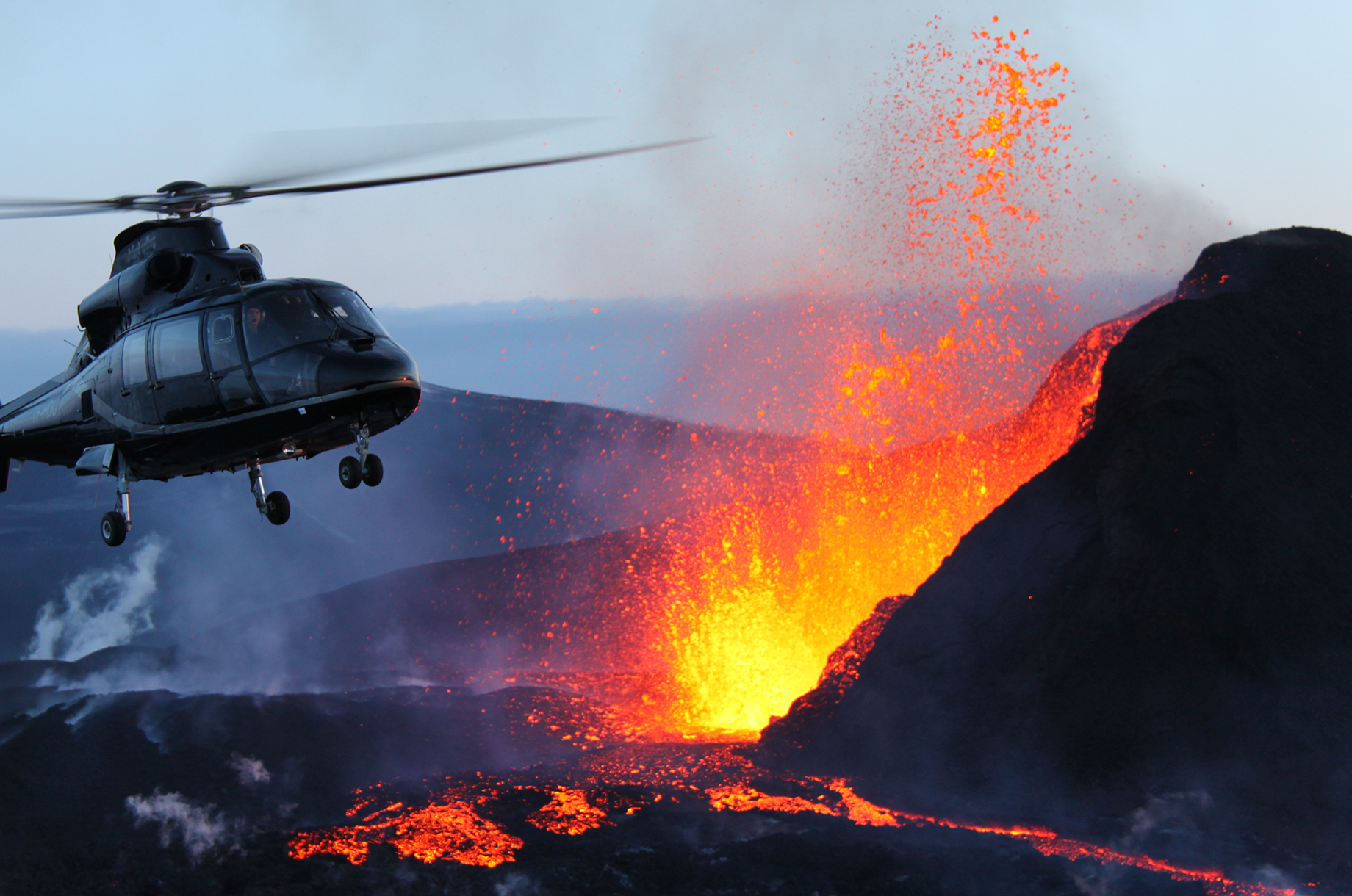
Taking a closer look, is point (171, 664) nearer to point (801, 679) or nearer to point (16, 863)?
point (16, 863)

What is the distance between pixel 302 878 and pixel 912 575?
586 inches

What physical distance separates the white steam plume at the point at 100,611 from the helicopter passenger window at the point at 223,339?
8907cm

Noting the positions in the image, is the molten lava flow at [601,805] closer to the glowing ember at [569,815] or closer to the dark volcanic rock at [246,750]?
the glowing ember at [569,815]

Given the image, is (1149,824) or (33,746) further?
(33,746)

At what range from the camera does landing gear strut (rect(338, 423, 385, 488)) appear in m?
10.7

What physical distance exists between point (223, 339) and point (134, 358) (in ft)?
6.48

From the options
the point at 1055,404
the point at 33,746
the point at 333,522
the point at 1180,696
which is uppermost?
the point at 333,522

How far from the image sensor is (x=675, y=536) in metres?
41.1

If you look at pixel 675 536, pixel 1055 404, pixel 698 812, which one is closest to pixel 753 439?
pixel 675 536

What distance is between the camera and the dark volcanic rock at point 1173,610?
1606 cm

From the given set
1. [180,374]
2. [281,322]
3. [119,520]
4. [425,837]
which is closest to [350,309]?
[281,322]

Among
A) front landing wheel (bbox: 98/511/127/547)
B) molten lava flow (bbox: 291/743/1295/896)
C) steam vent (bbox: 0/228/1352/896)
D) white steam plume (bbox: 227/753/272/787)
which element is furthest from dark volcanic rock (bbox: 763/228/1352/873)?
white steam plume (bbox: 227/753/272/787)

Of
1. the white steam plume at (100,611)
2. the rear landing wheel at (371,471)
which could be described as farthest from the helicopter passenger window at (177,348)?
the white steam plume at (100,611)

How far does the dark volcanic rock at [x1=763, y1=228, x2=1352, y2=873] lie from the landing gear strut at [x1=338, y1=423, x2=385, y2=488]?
1237 centimetres
